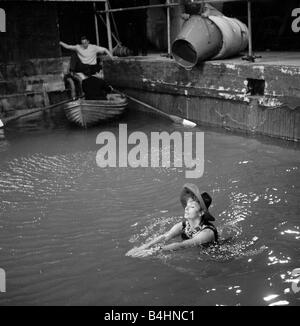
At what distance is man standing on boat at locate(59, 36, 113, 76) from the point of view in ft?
47.0

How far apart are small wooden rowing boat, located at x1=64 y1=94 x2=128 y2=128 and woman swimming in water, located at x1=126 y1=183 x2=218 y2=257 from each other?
6.90 metres

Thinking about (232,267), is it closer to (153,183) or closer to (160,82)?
(153,183)

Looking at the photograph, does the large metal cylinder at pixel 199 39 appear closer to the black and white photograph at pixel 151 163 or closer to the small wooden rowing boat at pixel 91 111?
the black and white photograph at pixel 151 163

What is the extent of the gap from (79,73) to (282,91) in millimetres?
7449

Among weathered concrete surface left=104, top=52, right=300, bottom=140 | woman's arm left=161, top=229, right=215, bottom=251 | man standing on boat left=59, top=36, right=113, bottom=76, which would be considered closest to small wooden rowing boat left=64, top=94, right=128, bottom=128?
weathered concrete surface left=104, top=52, right=300, bottom=140

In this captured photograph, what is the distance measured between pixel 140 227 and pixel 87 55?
9.43 meters

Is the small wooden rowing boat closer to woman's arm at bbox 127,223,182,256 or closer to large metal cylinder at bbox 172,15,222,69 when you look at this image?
large metal cylinder at bbox 172,15,222,69

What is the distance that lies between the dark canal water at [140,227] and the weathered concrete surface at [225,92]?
496 mm

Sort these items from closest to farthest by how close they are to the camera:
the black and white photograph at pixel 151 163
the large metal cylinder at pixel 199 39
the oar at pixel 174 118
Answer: the black and white photograph at pixel 151 163
the large metal cylinder at pixel 199 39
the oar at pixel 174 118

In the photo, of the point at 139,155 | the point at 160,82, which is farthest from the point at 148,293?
the point at 160,82

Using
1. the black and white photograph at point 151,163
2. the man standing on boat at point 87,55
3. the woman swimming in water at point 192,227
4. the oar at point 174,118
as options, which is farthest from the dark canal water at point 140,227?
the man standing on boat at point 87,55

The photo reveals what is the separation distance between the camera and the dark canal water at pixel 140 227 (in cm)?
480
